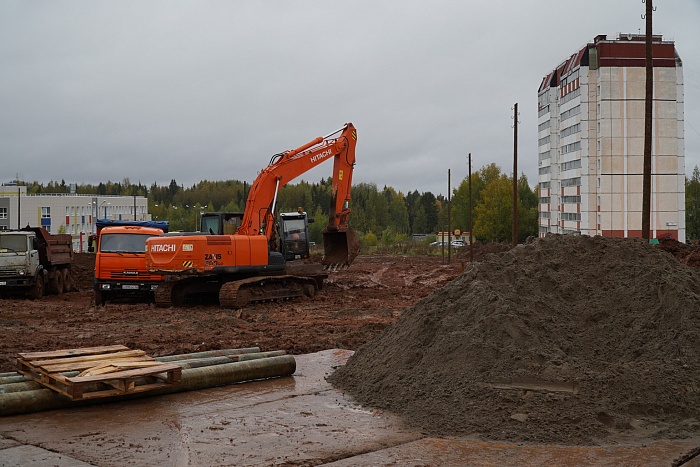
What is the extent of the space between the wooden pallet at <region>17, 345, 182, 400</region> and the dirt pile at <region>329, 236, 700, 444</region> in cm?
268

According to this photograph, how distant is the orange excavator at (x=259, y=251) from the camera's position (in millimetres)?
21219

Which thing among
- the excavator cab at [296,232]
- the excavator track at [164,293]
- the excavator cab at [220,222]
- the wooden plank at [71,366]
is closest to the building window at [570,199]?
the excavator cab at [296,232]

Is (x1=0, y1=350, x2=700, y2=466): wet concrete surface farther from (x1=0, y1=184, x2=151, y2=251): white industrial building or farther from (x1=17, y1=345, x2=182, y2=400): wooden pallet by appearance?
(x1=0, y1=184, x2=151, y2=251): white industrial building

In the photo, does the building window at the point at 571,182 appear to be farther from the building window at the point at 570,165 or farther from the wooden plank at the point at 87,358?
the wooden plank at the point at 87,358

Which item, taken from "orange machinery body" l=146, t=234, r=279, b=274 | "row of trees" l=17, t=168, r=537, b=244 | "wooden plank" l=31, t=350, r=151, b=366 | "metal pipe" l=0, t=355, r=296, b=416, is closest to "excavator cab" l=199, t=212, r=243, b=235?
"orange machinery body" l=146, t=234, r=279, b=274

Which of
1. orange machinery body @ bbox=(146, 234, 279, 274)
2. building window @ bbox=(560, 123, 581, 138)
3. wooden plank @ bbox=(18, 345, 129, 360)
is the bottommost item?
wooden plank @ bbox=(18, 345, 129, 360)

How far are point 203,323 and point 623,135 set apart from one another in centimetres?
5547

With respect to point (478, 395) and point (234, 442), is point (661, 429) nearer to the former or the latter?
point (478, 395)

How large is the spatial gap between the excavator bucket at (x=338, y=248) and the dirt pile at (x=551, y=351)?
12.3 m

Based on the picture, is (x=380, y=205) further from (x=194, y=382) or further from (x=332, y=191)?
(x=194, y=382)

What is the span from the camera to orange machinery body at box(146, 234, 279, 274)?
2105 centimetres

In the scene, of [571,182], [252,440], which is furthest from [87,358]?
[571,182]

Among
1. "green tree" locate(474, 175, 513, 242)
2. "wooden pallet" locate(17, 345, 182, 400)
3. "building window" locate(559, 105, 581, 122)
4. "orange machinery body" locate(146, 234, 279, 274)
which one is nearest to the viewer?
"wooden pallet" locate(17, 345, 182, 400)

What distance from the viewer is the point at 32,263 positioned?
998 inches
